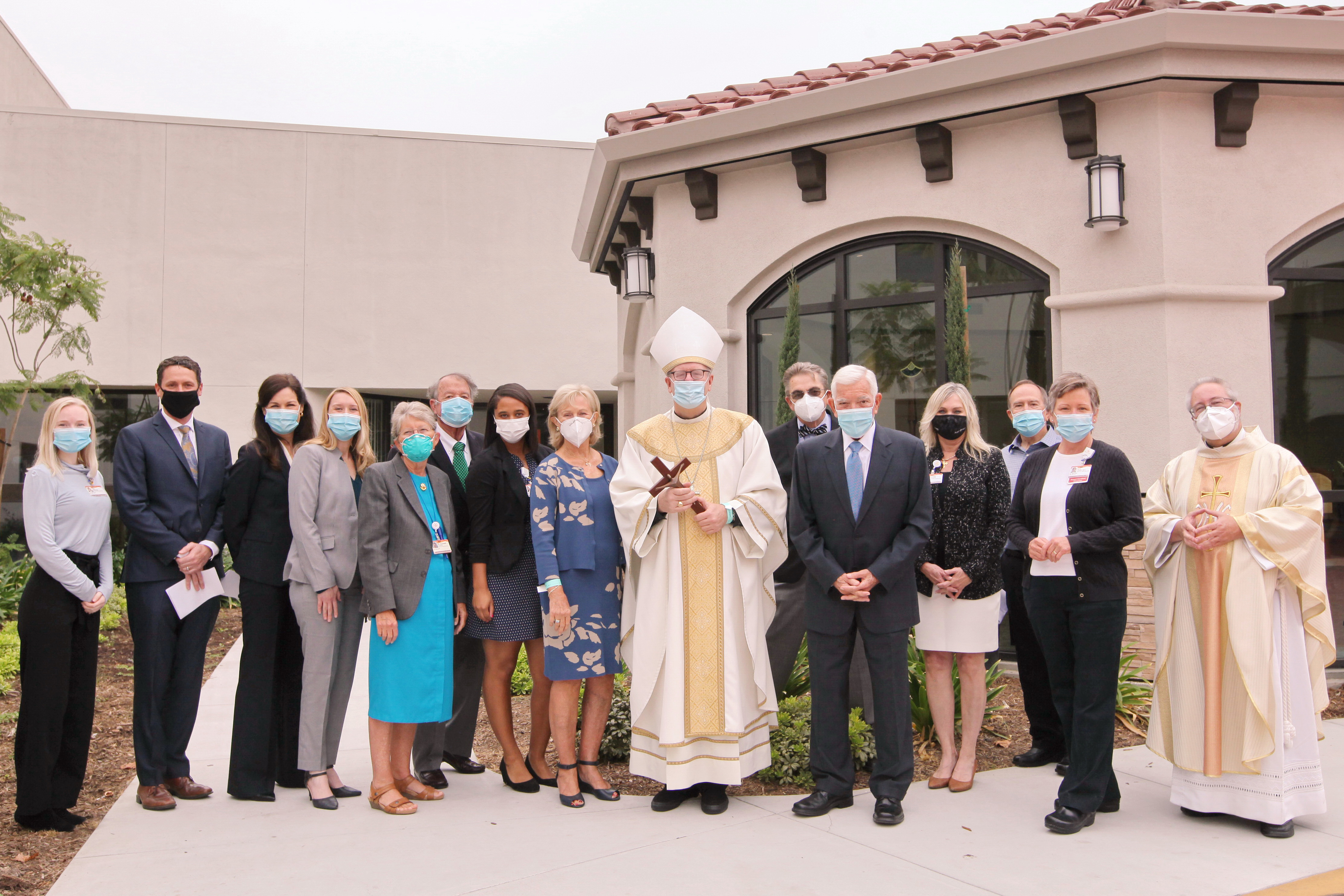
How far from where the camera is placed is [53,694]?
15.2ft

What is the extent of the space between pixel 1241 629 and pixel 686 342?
277 cm

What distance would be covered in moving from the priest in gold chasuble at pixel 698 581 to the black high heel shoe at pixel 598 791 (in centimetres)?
16

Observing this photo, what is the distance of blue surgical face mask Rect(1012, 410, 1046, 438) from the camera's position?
566cm

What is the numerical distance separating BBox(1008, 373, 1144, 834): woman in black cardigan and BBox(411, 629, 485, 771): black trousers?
9.30ft

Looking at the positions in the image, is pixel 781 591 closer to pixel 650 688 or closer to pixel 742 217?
pixel 650 688

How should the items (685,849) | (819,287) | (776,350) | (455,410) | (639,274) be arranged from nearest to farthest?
(685,849) → (455,410) → (819,287) → (776,350) → (639,274)

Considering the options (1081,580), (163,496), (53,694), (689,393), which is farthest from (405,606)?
(1081,580)

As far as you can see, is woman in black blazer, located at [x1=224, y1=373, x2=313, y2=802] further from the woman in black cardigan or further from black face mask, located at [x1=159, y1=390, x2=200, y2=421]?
the woman in black cardigan

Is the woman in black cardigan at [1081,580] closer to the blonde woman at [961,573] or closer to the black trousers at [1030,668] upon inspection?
the blonde woman at [961,573]

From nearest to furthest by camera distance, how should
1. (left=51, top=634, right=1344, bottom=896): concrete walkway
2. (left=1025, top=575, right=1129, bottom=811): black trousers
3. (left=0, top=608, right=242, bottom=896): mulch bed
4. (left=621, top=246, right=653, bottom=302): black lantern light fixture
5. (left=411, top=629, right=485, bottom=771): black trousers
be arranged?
(left=51, top=634, right=1344, bottom=896): concrete walkway
(left=0, top=608, right=242, bottom=896): mulch bed
(left=1025, top=575, right=1129, bottom=811): black trousers
(left=411, top=629, right=485, bottom=771): black trousers
(left=621, top=246, right=653, bottom=302): black lantern light fixture

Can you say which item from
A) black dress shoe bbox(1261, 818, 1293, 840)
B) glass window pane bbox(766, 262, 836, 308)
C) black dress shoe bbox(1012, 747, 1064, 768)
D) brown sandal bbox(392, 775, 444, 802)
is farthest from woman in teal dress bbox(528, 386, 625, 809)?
glass window pane bbox(766, 262, 836, 308)

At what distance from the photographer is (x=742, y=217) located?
8523 mm

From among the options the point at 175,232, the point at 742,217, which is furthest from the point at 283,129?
the point at 742,217

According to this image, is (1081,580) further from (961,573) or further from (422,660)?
(422,660)
